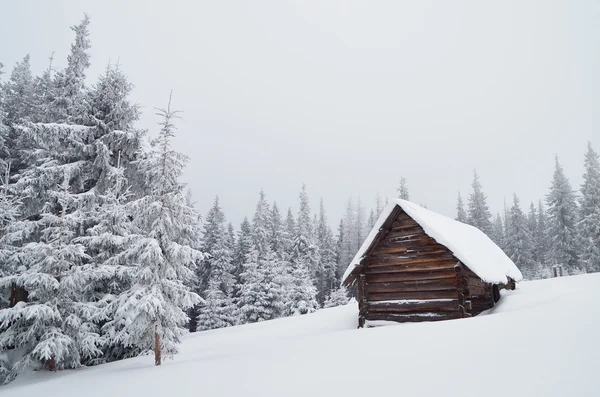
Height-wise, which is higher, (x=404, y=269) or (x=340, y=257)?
(x=340, y=257)

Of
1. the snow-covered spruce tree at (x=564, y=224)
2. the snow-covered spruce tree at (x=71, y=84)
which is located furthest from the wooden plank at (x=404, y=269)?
the snow-covered spruce tree at (x=564, y=224)

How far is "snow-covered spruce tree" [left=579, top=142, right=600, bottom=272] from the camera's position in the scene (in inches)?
1421

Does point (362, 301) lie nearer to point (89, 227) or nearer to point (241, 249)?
point (89, 227)

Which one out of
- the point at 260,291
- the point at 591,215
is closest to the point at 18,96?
the point at 260,291

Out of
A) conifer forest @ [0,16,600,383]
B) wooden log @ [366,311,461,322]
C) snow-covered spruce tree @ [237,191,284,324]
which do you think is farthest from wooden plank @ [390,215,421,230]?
snow-covered spruce tree @ [237,191,284,324]

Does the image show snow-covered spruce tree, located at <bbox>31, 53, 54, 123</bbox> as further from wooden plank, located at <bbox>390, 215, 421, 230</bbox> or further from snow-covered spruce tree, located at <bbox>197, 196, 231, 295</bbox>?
snow-covered spruce tree, located at <bbox>197, 196, 231, 295</bbox>

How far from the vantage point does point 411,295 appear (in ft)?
49.4

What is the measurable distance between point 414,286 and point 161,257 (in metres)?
10.8

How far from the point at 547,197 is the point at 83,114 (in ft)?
168

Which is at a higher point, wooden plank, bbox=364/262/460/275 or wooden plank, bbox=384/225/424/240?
wooden plank, bbox=384/225/424/240

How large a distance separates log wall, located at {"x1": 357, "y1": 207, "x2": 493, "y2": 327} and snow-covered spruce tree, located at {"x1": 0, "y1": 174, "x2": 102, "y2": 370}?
40.2ft

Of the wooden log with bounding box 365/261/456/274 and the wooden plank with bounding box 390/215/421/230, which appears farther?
the wooden plank with bounding box 390/215/421/230

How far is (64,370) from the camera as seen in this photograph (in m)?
Result: 13.3

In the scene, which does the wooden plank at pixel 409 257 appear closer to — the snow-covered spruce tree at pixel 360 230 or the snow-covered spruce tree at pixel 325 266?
the snow-covered spruce tree at pixel 325 266
